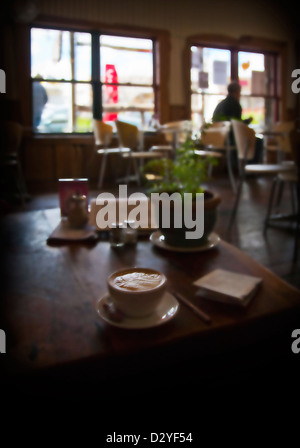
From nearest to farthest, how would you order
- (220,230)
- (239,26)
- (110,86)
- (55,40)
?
(220,230)
(55,40)
(110,86)
(239,26)

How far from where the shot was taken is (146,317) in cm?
73

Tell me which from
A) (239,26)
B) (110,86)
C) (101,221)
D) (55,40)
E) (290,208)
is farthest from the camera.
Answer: (239,26)

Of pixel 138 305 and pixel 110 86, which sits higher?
A: pixel 110 86

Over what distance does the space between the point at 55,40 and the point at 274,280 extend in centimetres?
547

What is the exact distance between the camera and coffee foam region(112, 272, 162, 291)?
734 mm

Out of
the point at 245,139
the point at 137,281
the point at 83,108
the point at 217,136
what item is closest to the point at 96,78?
the point at 83,108

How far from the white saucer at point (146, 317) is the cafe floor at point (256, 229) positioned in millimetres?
1428

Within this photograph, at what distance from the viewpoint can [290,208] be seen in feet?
12.7

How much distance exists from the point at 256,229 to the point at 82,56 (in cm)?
394

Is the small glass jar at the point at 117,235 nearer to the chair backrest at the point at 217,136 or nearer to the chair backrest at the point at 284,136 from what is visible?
the chair backrest at the point at 284,136

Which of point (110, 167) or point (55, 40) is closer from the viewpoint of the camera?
point (55, 40)

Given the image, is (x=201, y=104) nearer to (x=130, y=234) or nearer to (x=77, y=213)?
(x=77, y=213)
